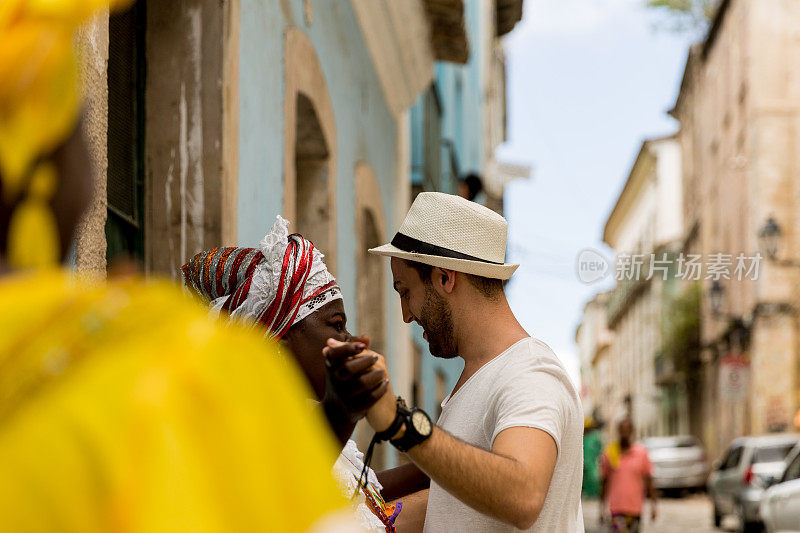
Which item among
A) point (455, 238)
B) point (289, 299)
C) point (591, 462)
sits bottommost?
point (591, 462)

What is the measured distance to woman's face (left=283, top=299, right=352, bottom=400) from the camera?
9.32 feet

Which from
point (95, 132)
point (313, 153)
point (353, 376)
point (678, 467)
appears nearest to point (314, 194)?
point (313, 153)

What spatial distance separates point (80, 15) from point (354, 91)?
6.87m

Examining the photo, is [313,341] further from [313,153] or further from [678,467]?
[678,467]

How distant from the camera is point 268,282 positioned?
281 cm

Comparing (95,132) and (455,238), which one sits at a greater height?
(95,132)

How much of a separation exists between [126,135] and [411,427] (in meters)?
2.36

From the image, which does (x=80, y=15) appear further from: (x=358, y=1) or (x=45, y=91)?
(x=358, y=1)

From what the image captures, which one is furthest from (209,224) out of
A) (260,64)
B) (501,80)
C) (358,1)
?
(501,80)

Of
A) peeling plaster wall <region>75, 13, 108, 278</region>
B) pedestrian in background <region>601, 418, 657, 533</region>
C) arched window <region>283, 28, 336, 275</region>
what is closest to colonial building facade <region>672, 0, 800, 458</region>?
pedestrian in background <region>601, 418, 657, 533</region>

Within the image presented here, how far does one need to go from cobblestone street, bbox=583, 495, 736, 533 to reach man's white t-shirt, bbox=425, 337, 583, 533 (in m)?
16.3

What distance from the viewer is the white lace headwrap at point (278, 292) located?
279cm

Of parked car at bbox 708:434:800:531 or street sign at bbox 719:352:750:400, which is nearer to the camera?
parked car at bbox 708:434:800:531

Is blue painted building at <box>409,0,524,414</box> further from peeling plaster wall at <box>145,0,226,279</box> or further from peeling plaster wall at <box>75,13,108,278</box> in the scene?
peeling plaster wall at <box>75,13,108,278</box>
